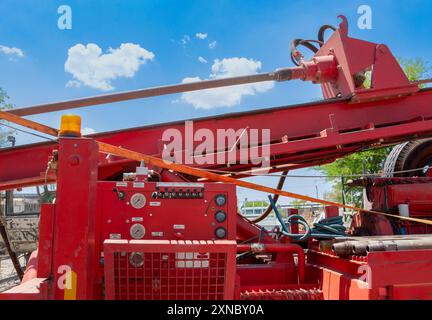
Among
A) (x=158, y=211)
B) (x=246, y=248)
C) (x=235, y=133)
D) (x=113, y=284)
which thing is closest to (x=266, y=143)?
(x=235, y=133)

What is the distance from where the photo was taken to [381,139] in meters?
4.69

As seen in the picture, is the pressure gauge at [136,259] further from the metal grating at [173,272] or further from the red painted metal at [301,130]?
the red painted metal at [301,130]

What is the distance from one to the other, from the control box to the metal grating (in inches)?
9.9

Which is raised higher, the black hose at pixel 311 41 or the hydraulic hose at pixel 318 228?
the black hose at pixel 311 41

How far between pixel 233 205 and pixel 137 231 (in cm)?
78

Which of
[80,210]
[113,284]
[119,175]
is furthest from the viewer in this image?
[119,175]

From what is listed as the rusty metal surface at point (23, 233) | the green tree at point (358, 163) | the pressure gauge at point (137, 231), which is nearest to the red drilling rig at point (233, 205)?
the pressure gauge at point (137, 231)

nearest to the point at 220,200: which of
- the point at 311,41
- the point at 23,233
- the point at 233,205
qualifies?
the point at 233,205

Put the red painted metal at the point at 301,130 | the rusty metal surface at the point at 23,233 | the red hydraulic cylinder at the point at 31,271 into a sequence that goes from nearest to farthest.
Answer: the red hydraulic cylinder at the point at 31,271, the red painted metal at the point at 301,130, the rusty metal surface at the point at 23,233

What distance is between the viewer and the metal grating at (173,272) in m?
2.75

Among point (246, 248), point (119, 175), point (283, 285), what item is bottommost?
point (283, 285)
